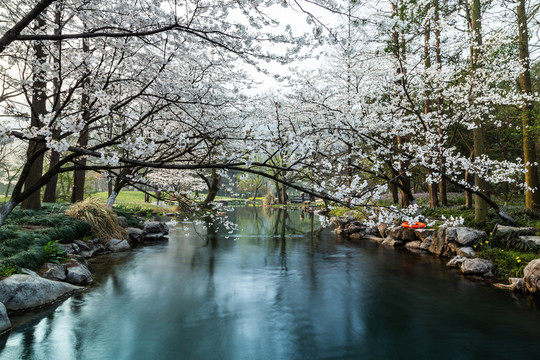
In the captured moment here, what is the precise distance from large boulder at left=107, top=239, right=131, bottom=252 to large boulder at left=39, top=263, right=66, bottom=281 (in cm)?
347

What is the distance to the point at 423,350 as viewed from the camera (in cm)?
461

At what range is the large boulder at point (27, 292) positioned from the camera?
5078 millimetres

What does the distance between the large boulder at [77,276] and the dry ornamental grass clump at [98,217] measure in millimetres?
3424

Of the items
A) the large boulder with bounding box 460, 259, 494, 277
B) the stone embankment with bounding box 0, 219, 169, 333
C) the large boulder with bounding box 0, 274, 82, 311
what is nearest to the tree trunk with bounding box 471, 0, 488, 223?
the large boulder with bounding box 460, 259, 494, 277

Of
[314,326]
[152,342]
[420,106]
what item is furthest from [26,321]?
[420,106]

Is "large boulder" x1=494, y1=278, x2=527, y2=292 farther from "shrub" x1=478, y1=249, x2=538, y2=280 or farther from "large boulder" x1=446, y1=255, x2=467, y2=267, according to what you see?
"large boulder" x1=446, y1=255, x2=467, y2=267

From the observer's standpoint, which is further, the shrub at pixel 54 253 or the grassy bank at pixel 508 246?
the grassy bank at pixel 508 246

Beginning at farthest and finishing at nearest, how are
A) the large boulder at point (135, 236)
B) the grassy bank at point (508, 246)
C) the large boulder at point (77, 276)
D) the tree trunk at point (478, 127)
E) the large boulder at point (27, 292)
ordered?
the large boulder at point (135, 236) → the tree trunk at point (478, 127) → the grassy bank at point (508, 246) → the large boulder at point (77, 276) → the large boulder at point (27, 292)

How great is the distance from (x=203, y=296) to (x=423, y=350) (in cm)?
454

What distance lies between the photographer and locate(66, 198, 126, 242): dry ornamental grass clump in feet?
33.3

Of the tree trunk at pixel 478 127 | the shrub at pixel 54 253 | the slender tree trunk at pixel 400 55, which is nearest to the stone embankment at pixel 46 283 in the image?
the shrub at pixel 54 253

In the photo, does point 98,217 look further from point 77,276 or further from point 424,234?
point 424,234

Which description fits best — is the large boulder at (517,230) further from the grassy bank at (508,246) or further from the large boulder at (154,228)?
the large boulder at (154,228)

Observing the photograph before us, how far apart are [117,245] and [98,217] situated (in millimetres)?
1286
